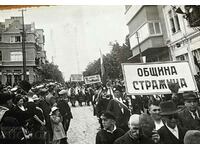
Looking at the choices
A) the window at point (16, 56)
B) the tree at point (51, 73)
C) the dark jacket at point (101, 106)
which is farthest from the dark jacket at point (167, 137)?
the window at point (16, 56)

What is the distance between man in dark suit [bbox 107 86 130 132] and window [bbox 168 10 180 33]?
0.77 metres

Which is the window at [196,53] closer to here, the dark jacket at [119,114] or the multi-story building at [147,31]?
the multi-story building at [147,31]

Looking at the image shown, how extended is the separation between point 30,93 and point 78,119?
1.38ft

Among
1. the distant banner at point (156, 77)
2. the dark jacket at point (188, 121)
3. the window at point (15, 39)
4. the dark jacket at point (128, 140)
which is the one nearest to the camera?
the dark jacket at point (128, 140)

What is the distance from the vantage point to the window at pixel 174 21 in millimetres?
1783

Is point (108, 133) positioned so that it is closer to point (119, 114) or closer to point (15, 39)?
point (119, 114)

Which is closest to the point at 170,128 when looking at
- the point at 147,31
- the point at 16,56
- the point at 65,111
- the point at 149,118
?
the point at 149,118

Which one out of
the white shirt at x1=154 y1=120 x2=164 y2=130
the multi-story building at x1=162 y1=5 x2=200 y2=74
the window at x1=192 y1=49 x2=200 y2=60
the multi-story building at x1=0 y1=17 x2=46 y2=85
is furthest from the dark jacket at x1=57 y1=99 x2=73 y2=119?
the window at x1=192 y1=49 x2=200 y2=60

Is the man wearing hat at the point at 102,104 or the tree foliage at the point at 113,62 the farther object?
the tree foliage at the point at 113,62

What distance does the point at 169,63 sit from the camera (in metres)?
1.67

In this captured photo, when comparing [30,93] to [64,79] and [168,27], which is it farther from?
[168,27]

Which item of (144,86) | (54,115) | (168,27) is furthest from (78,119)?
(168,27)

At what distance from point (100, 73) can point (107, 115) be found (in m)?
0.43

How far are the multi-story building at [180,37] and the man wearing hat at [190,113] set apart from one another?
0.23m
